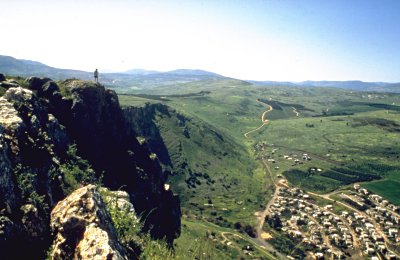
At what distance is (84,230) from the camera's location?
830 inches

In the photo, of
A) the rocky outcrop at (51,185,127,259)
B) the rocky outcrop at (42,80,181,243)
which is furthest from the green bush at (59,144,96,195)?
the rocky outcrop at (51,185,127,259)

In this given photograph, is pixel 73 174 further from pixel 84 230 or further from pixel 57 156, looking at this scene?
pixel 84 230

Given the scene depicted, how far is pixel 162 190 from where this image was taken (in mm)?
93250

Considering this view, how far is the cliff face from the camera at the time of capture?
2317 centimetres

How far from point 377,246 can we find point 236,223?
6953 centimetres

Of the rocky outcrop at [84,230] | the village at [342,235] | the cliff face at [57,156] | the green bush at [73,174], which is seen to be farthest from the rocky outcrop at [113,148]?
the village at [342,235]

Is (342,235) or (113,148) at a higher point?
(113,148)

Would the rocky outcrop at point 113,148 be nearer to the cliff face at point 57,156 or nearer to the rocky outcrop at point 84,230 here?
the cliff face at point 57,156

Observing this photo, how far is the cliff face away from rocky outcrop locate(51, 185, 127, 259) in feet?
7.12

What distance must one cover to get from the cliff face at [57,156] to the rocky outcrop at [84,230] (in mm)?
2170

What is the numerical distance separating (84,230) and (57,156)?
29.2 meters

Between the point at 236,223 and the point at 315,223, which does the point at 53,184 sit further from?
the point at 315,223

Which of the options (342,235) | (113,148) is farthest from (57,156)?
(342,235)

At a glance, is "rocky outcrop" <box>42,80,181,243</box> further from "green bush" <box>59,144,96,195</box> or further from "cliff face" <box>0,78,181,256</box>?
"green bush" <box>59,144,96,195</box>
